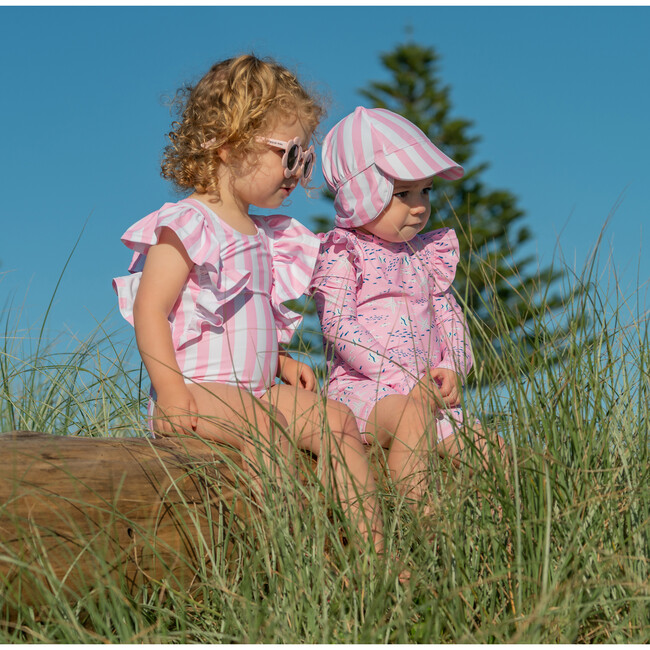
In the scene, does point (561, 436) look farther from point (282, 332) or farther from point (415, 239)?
point (415, 239)

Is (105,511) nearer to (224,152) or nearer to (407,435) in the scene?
(407,435)

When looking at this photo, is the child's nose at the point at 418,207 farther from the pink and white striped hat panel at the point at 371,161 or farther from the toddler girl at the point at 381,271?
the pink and white striped hat panel at the point at 371,161

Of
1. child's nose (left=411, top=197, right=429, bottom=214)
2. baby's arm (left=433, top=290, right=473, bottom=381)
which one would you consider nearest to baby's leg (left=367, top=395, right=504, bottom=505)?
baby's arm (left=433, top=290, right=473, bottom=381)

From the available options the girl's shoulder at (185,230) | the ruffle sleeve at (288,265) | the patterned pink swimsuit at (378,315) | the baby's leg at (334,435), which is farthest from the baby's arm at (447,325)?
the girl's shoulder at (185,230)

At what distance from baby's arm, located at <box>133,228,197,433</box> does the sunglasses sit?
48cm

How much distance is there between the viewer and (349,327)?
115 inches

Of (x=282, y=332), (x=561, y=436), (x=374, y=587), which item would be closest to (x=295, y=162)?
(x=282, y=332)

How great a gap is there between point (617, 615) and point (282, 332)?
1.55 meters

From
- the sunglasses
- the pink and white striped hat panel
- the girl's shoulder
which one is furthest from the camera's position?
the pink and white striped hat panel

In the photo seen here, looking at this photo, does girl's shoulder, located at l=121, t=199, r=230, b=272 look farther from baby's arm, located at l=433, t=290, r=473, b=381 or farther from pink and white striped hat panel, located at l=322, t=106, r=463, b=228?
baby's arm, located at l=433, t=290, r=473, b=381

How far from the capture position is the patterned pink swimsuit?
115 inches

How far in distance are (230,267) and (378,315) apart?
0.69 meters

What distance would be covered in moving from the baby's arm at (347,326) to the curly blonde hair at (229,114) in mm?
565

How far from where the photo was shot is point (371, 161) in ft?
10.0
